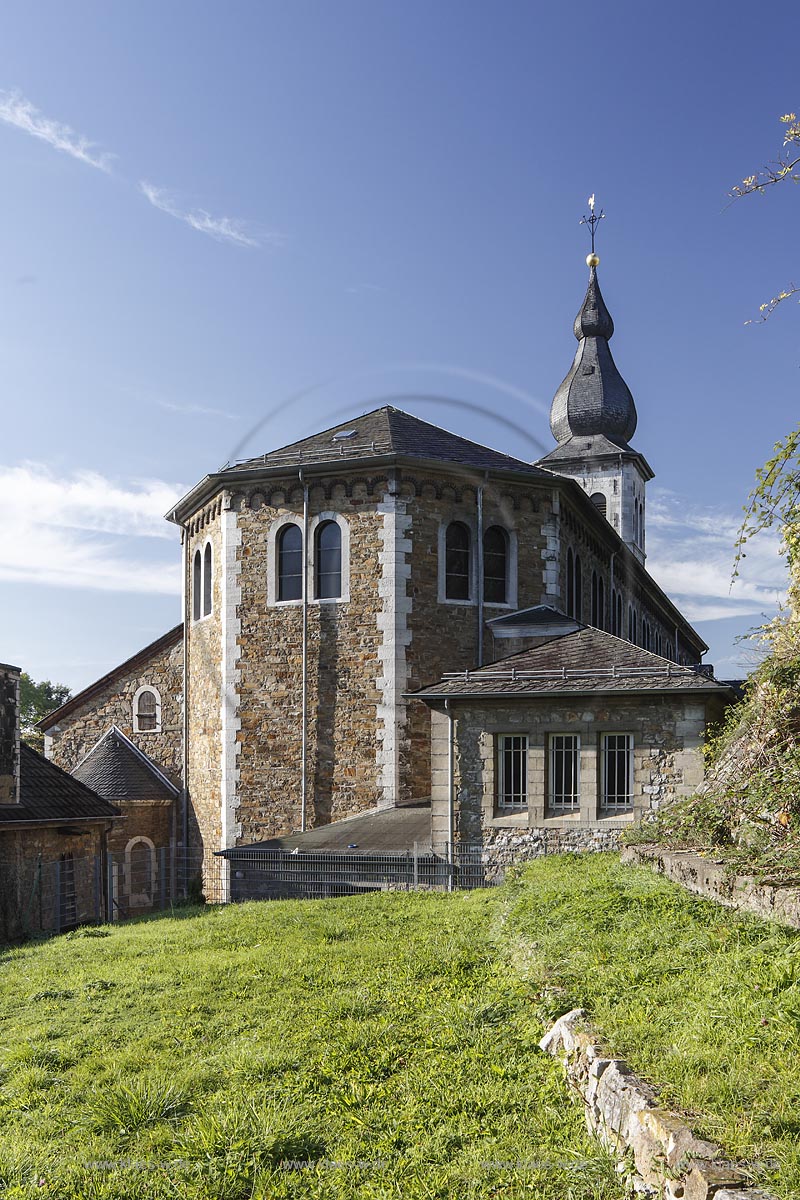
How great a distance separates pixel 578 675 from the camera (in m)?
17.5

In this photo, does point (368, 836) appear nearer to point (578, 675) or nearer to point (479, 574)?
point (578, 675)

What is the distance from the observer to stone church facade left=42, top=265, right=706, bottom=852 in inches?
851

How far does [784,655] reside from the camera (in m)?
9.93

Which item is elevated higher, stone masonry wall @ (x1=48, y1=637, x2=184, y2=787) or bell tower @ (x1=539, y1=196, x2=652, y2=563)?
bell tower @ (x1=539, y1=196, x2=652, y2=563)

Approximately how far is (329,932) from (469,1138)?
6314 mm

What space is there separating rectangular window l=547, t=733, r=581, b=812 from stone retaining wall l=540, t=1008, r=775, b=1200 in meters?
11.7

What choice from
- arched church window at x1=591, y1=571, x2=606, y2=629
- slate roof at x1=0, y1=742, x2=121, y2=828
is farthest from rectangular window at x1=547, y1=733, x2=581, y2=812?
arched church window at x1=591, y1=571, x2=606, y2=629

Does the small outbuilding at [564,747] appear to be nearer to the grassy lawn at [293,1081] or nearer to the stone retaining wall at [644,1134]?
the grassy lawn at [293,1081]

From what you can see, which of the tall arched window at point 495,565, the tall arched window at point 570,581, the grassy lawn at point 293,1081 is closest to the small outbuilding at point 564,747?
the tall arched window at point 495,565

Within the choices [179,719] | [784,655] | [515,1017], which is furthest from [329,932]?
[179,719]

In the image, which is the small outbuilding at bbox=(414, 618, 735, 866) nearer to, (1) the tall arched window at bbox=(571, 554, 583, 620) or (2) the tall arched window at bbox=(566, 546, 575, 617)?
(2) the tall arched window at bbox=(566, 546, 575, 617)

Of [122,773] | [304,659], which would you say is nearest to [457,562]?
[304,659]

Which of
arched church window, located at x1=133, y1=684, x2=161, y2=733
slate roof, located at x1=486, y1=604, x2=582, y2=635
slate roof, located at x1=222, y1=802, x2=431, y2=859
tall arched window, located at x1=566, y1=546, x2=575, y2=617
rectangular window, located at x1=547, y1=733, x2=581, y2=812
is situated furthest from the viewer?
arched church window, located at x1=133, y1=684, x2=161, y2=733

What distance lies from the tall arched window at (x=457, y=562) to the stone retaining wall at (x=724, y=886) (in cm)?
1270
